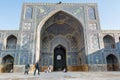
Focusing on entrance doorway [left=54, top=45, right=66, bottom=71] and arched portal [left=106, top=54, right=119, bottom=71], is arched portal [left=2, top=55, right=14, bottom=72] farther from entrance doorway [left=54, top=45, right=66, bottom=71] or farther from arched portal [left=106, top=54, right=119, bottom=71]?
arched portal [left=106, top=54, right=119, bottom=71]

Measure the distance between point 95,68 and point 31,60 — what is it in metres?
8.33

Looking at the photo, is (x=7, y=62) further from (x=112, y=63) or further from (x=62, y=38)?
(x=112, y=63)

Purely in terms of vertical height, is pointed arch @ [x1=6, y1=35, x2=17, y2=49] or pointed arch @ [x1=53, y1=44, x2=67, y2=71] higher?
pointed arch @ [x1=6, y1=35, x2=17, y2=49]

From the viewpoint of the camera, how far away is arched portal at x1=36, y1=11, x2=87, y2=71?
20156 millimetres

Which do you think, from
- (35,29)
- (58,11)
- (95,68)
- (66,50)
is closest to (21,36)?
(35,29)

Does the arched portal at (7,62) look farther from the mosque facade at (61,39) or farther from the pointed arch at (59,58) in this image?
the pointed arch at (59,58)

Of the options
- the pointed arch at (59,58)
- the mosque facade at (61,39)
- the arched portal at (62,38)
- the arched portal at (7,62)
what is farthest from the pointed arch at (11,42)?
the pointed arch at (59,58)

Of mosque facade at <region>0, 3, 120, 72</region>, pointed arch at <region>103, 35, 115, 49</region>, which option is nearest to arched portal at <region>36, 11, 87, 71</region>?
mosque facade at <region>0, 3, 120, 72</region>

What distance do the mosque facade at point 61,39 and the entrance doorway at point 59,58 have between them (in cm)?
43

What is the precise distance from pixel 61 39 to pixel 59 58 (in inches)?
147

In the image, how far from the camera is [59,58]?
→ 2378 cm

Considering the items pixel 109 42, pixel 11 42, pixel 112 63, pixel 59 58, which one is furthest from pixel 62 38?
pixel 112 63

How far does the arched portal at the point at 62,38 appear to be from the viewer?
20.2 metres

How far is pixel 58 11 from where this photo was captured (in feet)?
63.3
